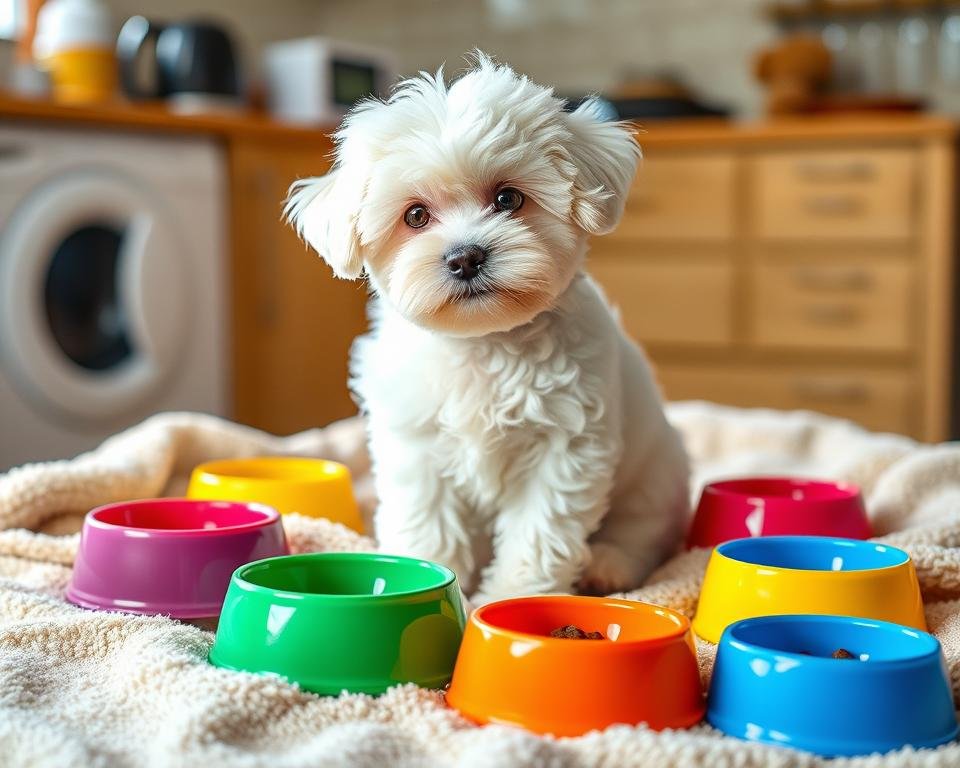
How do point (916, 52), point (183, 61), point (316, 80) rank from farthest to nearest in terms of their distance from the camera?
point (916, 52), point (316, 80), point (183, 61)

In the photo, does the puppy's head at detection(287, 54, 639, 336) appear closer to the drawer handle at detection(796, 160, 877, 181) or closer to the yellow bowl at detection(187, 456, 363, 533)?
the yellow bowl at detection(187, 456, 363, 533)

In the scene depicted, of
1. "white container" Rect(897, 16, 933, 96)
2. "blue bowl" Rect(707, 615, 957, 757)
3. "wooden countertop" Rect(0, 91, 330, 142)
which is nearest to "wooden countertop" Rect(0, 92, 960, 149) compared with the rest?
"wooden countertop" Rect(0, 91, 330, 142)

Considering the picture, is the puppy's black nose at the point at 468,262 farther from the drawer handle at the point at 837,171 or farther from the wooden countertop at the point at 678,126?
the drawer handle at the point at 837,171

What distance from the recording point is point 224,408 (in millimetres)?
3482

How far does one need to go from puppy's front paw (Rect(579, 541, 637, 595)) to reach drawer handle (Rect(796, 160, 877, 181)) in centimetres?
249

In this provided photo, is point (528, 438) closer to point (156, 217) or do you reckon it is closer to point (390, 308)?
point (390, 308)

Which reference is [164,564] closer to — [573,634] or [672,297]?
[573,634]

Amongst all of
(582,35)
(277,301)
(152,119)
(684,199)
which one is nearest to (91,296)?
(152,119)

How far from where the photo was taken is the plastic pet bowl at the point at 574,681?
1.00 metres

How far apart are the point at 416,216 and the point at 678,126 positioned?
2.73 meters

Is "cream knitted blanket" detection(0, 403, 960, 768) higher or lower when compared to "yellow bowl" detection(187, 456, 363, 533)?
lower

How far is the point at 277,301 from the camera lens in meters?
3.62

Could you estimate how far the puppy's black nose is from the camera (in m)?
1.26

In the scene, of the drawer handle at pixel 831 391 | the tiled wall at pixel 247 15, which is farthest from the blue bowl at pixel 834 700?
the tiled wall at pixel 247 15
